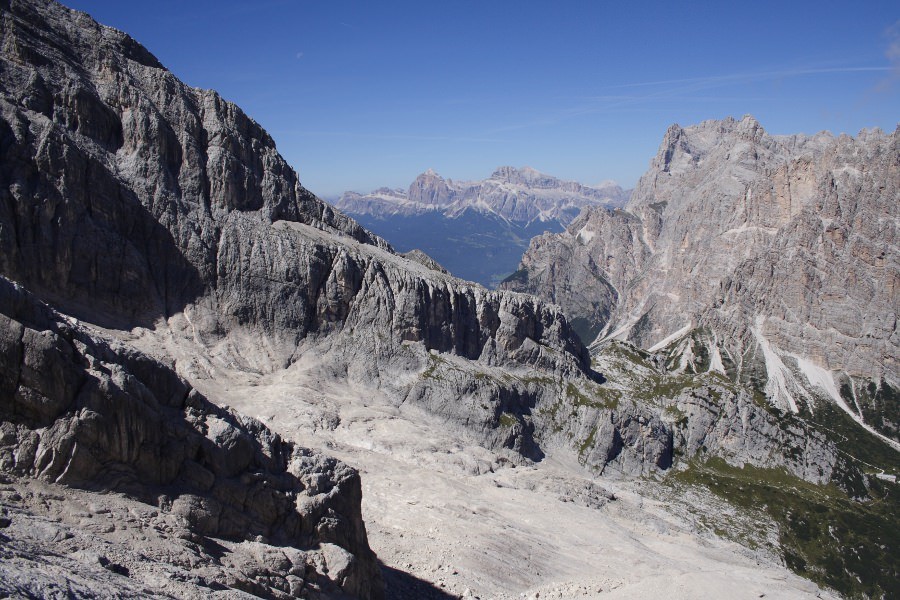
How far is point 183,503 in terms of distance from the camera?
3309 centimetres

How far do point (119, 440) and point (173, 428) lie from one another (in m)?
3.71

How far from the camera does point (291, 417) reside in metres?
95.8

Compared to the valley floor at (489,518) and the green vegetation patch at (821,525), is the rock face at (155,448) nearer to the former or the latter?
→ the valley floor at (489,518)

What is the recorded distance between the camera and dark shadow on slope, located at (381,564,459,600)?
167 ft

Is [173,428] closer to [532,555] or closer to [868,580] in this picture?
[532,555]

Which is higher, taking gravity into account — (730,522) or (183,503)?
(183,503)

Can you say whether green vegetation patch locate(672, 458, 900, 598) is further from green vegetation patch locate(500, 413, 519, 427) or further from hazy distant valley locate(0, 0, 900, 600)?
green vegetation patch locate(500, 413, 519, 427)

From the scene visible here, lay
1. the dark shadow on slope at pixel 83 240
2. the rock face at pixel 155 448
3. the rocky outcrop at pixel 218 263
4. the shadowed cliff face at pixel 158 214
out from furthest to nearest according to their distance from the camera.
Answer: the rocky outcrop at pixel 218 263
the shadowed cliff face at pixel 158 214
the dark shadow on slope at pixel 83 240
the rock face at pixel 155 448

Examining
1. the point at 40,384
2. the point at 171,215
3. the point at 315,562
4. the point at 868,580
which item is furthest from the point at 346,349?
the point at 868,580

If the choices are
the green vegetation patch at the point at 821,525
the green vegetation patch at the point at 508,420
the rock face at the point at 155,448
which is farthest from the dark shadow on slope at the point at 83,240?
the green vegetation patch at the point at 821,525

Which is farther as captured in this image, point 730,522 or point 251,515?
point 730,522

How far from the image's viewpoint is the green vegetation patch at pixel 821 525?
449ft

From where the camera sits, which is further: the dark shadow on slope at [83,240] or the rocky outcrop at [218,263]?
the rocky outcrop at [218,263]

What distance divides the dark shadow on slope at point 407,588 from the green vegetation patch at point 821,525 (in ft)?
357
